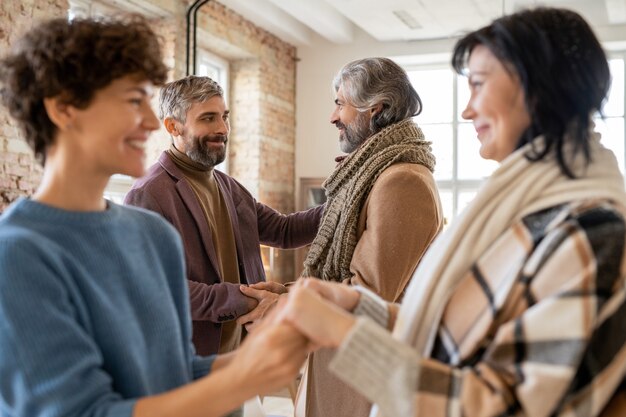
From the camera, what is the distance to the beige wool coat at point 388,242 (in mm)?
2424

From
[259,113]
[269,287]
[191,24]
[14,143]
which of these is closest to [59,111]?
[269,287]

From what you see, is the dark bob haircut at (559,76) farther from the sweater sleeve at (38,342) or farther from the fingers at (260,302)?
the fingers at (260,302)

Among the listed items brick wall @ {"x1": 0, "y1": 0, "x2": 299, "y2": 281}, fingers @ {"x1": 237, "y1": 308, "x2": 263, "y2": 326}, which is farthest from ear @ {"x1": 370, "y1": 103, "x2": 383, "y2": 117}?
brick wall @ {"x1": 0, "y1": 0, "x2": 299, "y2": 281}

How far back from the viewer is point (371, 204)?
2.51m

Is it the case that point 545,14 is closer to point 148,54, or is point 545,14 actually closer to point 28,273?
point 148,54

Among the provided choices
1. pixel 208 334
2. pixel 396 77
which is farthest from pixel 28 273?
pixel 396 77

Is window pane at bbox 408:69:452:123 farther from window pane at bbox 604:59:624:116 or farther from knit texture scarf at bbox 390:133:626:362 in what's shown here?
knit texture scarf at bbox 390:133:626:362

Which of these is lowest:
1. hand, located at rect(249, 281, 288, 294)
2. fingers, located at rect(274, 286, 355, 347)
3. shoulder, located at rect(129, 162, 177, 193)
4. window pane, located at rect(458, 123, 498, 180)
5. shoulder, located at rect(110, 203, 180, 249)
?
hand, located at rect(249, 281, 288, 294)

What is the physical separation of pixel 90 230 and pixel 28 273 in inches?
6.0

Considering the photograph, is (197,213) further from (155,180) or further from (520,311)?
(520,311)

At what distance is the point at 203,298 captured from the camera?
2.51 metres

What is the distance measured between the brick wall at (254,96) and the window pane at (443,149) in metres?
1.71

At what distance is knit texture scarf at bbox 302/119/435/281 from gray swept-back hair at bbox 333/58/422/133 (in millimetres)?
50

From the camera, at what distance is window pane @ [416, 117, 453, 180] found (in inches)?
343
